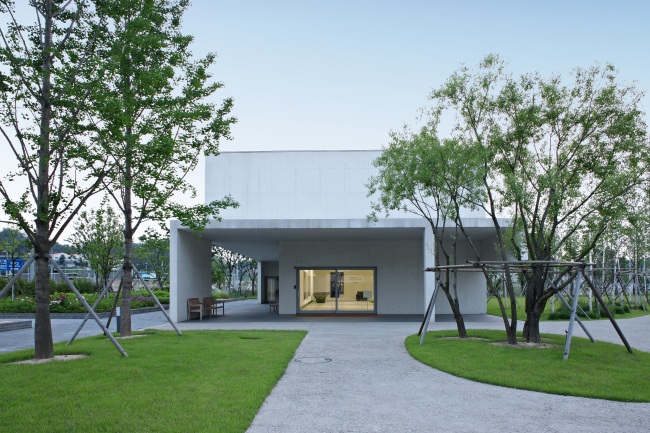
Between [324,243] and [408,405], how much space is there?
18280 mm

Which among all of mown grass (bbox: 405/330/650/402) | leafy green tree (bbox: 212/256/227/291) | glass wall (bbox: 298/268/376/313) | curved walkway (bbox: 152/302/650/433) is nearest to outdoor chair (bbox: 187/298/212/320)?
glass wall (bbox: 298/268/376/313)

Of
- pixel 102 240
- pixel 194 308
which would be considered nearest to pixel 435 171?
pixel 194 308

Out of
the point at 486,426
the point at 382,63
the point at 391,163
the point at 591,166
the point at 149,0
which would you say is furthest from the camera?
the point at 382,63

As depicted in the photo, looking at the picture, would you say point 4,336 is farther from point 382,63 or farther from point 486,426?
point 486,426

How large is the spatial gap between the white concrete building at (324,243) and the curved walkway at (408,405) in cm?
1307

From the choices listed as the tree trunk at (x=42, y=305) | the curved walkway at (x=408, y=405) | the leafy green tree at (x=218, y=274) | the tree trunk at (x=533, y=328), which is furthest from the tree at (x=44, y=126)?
the leafy green tree at (x=218, y=274)

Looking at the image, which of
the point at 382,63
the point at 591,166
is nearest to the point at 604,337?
the point at 591,166

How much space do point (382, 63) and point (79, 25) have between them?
8104 mm

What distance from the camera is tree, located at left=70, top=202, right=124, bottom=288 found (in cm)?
2969

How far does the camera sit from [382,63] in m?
16.0

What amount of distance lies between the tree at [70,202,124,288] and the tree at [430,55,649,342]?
71.4 feet

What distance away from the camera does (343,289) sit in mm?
25156

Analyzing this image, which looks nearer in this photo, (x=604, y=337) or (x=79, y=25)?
(x=79, y=25)

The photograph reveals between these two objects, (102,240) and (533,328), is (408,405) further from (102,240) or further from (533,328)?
(102,240)
